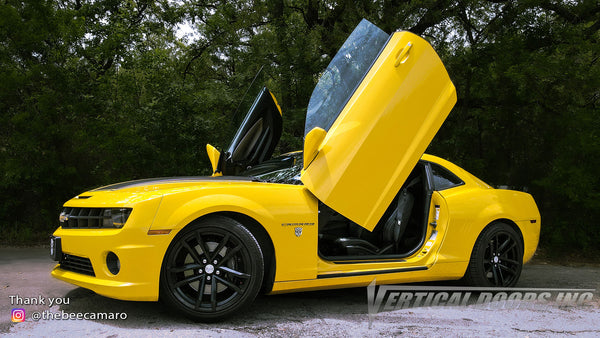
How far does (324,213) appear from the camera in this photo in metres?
4.36

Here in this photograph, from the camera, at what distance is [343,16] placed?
971 centimetres

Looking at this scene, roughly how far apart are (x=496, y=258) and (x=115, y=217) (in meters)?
3.65

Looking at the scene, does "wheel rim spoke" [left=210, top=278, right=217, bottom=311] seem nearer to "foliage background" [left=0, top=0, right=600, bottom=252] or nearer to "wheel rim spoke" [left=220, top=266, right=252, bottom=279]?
"wheel rim spoke" [left=220, top=266, right=252, bottom=279]

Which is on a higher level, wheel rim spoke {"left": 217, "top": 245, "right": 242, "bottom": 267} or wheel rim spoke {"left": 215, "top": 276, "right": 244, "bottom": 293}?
wheel rim spoke {"left": 217, "top": 245, "right": 242, "bottom": 267}

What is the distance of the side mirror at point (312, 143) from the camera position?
3.78 m

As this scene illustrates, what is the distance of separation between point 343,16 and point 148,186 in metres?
7.15

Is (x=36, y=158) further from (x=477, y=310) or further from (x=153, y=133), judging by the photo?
(x=477, y=310)

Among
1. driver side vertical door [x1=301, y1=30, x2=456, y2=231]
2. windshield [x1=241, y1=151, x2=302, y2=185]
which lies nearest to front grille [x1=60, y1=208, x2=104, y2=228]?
windshield [x1=241, y1=151, x2=302, y2=185]

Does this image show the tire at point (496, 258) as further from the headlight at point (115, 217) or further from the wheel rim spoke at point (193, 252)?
the headlight at point (115, 217)

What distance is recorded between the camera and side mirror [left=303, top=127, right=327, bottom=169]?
12.4 ft

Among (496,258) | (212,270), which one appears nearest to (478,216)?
(496,258)

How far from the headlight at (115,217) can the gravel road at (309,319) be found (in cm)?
68

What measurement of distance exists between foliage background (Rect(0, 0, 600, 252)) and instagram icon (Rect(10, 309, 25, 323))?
4.75m

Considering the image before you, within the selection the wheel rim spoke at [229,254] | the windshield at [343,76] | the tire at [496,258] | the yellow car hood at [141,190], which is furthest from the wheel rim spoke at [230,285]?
the tire at [496,258]
